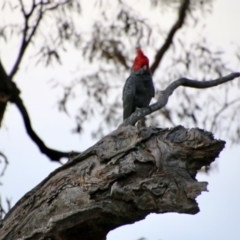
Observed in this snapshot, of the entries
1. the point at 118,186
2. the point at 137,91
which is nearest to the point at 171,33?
the point at 137,91

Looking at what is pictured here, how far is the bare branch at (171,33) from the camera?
19.3 feet

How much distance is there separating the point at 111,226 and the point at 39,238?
0.25 meters

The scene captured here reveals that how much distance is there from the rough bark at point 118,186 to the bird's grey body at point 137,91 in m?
1.26

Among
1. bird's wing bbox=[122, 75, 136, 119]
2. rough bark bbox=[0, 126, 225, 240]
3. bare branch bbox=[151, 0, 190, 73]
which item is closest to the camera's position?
rough bark bbox=[0, 126, 225, 240]

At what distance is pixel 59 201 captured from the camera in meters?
2.70

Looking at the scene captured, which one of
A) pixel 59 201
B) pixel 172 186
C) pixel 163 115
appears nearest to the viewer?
pixel 172 186

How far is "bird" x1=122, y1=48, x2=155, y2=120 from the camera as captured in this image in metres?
4.05

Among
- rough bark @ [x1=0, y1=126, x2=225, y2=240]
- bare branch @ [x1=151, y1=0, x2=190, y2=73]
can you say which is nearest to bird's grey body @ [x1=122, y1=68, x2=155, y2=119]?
rough bark @ [x1=0, y1=126, x2=225, y2=240]

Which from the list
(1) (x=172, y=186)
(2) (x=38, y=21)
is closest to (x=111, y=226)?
(1) (x=172, y=186)

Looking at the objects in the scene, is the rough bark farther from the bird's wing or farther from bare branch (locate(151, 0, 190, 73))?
bare branch (locate(151, 0, 190, 73))

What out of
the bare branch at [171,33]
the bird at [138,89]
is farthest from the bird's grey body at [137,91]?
the bare branch at [171,33]

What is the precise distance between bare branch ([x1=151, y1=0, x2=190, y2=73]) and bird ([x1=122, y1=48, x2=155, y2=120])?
1.75 metres

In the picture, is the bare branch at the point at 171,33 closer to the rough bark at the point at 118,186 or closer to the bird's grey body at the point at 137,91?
the bird's grey body at the point at 137,91

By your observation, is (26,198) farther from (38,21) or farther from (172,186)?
(38,21)
